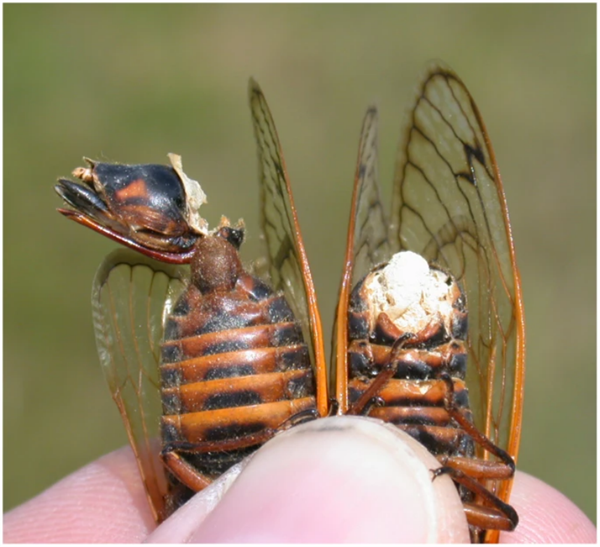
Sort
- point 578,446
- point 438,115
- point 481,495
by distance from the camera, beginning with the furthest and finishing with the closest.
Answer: point 578,446, point 438,115, point 481,495

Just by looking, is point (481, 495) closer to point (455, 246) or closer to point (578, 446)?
point (455, 246)

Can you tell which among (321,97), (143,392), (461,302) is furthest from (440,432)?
(321,97)

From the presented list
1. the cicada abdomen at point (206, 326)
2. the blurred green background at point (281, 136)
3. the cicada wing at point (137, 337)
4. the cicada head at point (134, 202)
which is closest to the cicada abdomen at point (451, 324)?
the cicada abdomen at point (206, 326)

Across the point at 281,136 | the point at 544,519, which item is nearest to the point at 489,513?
the point at 544,519

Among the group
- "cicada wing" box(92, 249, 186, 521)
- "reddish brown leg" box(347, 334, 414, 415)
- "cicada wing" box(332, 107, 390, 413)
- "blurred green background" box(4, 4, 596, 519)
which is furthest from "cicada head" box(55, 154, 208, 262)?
"blurred green background" box(4, 4, 596, 519)

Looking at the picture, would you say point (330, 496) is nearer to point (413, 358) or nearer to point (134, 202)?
point (413, 358)

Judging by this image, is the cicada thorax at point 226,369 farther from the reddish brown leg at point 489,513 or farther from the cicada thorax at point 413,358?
the reddish brown leg at point 489,513

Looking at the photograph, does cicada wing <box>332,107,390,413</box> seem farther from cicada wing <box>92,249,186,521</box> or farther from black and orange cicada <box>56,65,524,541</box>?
cicada wing <box>92,249,186,521</box>
